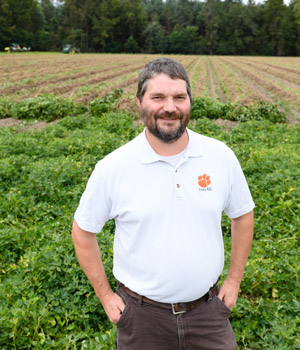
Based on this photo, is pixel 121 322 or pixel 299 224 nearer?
pixel 121 322

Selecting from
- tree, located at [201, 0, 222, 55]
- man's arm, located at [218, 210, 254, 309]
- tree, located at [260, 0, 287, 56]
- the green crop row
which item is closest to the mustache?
man's arm, located at [218, 210, 254, 309]

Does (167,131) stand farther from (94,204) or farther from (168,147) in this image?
(94,204)

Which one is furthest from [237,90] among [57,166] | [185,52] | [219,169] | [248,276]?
[185,52]

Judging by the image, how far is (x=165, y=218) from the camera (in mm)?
1902

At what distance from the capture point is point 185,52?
84.7m

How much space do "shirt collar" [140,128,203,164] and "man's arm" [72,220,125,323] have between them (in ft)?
2.10

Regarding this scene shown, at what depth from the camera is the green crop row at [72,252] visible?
3.05 m

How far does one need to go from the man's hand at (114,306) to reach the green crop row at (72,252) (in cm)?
89

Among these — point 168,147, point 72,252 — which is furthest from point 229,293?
point 72,252

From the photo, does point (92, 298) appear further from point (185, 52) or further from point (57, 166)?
point (185, 52)

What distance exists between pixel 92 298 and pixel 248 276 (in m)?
1.75

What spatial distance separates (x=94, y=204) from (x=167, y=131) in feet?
2.10

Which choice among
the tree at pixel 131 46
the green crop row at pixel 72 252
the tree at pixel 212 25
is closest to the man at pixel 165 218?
the green crop row at pixel 72 252

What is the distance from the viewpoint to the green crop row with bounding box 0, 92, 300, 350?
305 centimetres
